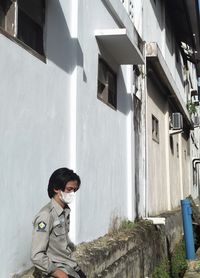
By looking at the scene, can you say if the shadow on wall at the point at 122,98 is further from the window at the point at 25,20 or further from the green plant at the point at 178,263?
the window at the point at 25,20

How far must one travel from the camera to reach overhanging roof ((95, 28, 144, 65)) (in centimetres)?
646

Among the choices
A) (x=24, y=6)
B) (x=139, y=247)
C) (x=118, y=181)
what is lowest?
(x=139, y=247)

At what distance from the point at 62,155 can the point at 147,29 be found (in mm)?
6674

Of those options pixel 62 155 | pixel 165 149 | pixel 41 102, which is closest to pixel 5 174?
pixel 41 102

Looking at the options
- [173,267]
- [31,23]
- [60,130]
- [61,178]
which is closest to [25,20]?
[31,23]

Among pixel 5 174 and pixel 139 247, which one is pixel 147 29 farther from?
pixel 5 174

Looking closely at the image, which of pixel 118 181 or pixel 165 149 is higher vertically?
pixel 165 149

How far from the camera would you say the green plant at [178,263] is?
29.1 ft

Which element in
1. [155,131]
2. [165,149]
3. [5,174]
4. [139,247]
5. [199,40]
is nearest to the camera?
[5,174]

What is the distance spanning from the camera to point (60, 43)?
510 cm

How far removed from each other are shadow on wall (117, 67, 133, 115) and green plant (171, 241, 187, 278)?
311cm

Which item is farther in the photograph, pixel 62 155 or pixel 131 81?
pixel 131 81

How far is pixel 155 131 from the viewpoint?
38.8 ft

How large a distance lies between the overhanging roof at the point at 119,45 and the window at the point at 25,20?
178 cm
